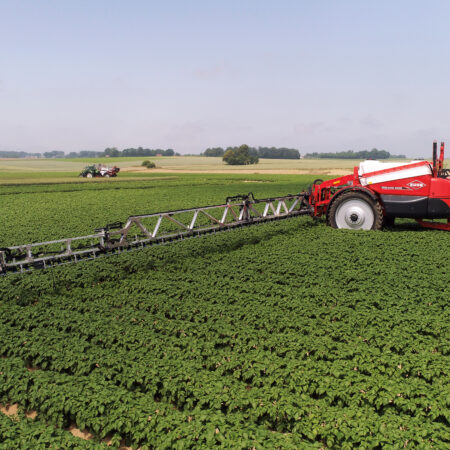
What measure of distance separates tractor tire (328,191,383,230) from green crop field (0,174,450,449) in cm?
296

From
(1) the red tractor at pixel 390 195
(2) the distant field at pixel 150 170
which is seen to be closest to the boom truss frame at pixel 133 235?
(1) the red tractor at pixel 390 195

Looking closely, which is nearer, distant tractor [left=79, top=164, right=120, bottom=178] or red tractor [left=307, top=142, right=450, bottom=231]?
red tractor [left=307, top=142, right=450, bottom=231]

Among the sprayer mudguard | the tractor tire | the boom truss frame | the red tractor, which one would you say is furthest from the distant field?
the sprayer mudguard

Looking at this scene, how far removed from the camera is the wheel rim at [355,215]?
13.7 metres

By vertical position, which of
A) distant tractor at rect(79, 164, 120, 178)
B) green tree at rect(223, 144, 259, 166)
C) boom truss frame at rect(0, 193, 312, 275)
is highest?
green tree at rect(223, 144, 259, 166)

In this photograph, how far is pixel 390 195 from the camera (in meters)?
13.3

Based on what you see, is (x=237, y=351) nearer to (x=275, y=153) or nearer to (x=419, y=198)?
(x=419, y=198)

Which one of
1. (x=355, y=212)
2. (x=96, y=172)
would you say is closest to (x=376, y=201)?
(x=355, y=212)

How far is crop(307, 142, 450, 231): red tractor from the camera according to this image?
12.7m

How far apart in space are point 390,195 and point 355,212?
1.23 meters

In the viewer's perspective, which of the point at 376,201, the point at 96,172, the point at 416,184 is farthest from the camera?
the point at 96,172

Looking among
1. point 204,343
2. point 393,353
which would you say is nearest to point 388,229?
point 393,353

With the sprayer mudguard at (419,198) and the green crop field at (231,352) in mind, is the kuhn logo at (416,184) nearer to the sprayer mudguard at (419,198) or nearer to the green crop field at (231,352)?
the sprayer mudguard at (419,198)

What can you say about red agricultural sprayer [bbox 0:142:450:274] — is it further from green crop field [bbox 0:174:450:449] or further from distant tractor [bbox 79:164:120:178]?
distant tractor [bbox 79:164:120:178]
